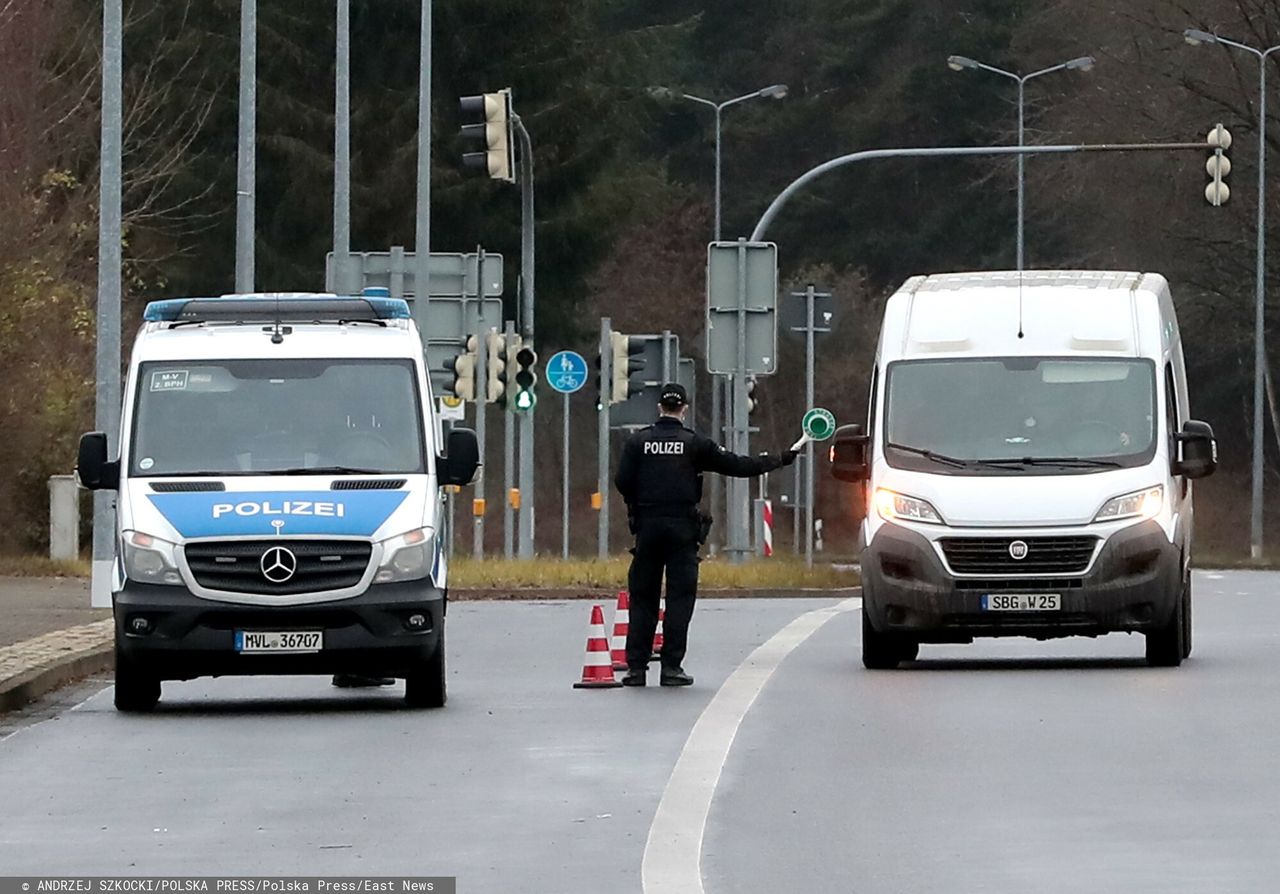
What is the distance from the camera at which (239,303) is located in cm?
2047

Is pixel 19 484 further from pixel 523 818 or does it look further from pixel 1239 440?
pixel 1239 440

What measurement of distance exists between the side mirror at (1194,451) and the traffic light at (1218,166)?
68.2 feet

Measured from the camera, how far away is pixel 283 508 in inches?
739

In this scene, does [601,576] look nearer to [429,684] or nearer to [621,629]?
[621,629]

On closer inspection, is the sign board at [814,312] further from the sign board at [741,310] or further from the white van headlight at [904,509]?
the white van headlight at [904,509]

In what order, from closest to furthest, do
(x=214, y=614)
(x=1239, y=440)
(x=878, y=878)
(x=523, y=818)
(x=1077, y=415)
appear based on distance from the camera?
(x=878, y=878) < (x=523, y=818) < (x=214, y=614) < (x=1077, y=415) < (x=1239, y=440)

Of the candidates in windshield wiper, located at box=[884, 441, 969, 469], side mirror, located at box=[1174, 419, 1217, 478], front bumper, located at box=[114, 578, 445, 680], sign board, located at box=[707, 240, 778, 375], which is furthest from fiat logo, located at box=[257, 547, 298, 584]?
sign board, located at box=[707, 240, 778, 375]

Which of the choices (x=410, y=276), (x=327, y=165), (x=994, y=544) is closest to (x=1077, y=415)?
(x=994, y=544)

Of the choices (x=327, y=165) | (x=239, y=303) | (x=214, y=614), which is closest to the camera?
(x=214, y=614)

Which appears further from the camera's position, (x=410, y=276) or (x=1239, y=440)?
(x=1239, y=440)

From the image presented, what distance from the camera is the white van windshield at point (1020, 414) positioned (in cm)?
2219

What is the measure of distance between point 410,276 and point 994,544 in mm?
24046

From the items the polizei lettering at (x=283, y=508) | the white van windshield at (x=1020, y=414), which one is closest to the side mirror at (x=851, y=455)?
the white van windshield at (x=1020, y=414)

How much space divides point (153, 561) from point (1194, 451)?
7121 millimetres
